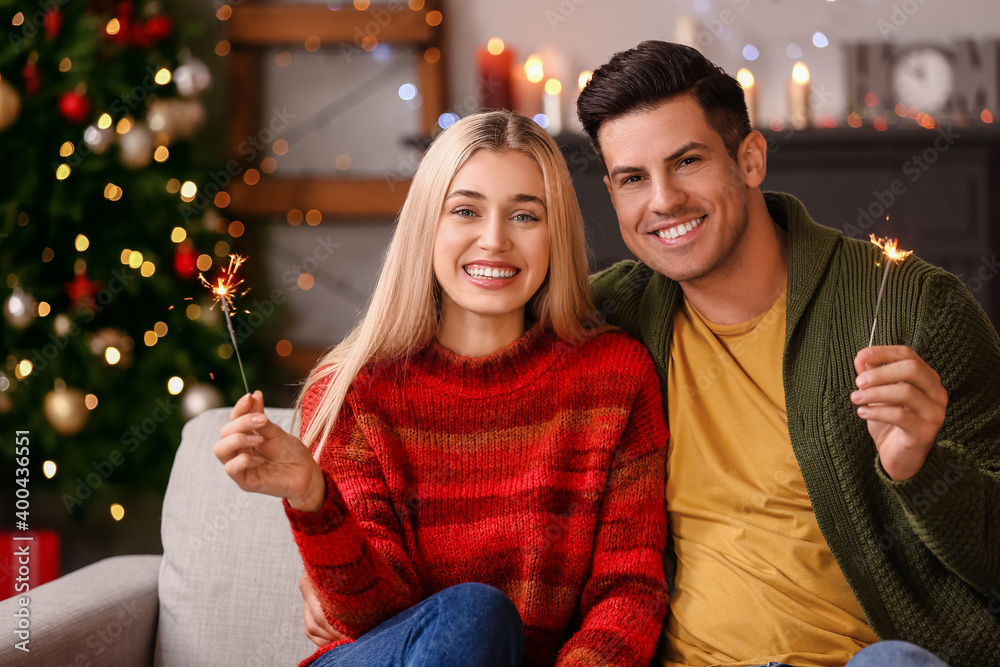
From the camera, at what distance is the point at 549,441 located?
4.50 ft

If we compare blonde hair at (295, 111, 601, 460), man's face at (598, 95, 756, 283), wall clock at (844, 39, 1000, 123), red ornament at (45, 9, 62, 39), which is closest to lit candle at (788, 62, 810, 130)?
wall clock at (844, 39, 1000, 123)

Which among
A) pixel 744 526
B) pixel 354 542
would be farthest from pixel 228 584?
pixel 744 526

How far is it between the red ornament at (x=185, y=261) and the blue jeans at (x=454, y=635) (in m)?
1.82

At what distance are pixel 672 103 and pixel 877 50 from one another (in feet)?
5.93

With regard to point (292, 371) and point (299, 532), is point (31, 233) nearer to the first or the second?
point (292, 371)

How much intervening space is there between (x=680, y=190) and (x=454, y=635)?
0.81 meters

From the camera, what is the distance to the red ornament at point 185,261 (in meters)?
2.67

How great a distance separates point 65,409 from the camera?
2.51m

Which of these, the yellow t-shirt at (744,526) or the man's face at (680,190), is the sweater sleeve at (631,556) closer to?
the yellow t-shirt at (744,526)

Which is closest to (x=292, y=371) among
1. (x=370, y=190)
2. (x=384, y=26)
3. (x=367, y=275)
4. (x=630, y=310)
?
(x=367, y=275)

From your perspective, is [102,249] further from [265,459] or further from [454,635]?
[454,635]

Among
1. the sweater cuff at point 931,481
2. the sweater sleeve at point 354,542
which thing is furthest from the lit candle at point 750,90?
the sweater sleeve at point 354,542

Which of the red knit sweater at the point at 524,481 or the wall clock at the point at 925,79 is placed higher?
the wall clock at the point at 925,79

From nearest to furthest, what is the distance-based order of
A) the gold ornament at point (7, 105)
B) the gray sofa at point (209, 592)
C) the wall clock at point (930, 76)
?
the gray sofa at point (209, 592), the gold ornament at point (7, 105), the wall clock at point (930, 76)
